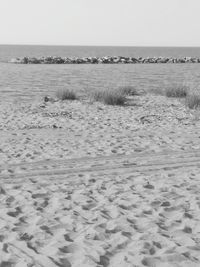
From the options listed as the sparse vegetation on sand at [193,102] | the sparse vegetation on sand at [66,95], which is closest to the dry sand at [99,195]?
the sparse vegetation on sand at [193,102]

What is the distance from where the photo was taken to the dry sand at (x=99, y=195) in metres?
4.79

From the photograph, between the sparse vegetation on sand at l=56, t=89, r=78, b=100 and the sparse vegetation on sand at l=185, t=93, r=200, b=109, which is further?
the sparse vegetation on sand at l=56, t=89, r=78, b=100

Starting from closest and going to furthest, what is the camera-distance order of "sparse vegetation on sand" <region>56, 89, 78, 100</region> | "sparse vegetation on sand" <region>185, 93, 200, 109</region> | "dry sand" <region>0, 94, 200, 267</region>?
1. "dry sand" <region>0, 94, 200, 267</region>
2. "sparse vegetation on sand" <region>185, 93, 200, 109</region>
3. "sparse vegetation on sand" <region>56, 89, 78, 100</region>

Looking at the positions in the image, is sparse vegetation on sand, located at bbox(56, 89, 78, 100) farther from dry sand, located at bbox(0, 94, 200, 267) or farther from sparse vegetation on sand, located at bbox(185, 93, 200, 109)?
dry sand, located at bbox(0, 94, 200, 267)

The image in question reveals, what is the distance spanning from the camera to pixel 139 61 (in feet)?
182

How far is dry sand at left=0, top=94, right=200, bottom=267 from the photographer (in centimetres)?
479

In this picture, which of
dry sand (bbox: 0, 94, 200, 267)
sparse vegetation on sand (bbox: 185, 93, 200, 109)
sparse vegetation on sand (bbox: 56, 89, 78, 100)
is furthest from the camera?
sparse vegetation on sand (bbox: 56, 89, 78, 100)

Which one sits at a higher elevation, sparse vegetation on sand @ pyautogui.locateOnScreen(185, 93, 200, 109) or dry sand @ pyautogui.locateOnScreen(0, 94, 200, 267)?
sparse vegetation on sand @ pyautogui.locateOnScreen(185, 93, 200, 109)

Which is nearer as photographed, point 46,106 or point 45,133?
point 45,133

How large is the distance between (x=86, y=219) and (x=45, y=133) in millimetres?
5824

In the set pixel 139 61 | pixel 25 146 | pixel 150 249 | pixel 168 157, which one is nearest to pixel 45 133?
pixel 25 146

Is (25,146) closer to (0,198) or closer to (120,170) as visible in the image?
(120,170)

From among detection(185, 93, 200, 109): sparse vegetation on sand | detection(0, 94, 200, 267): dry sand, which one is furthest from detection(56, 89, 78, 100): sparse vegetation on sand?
detection(0, 94, 200, 267): dry sand

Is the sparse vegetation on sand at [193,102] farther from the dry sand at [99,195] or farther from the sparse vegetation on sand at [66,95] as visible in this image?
the sparse vegetation on sand at [66,95]
